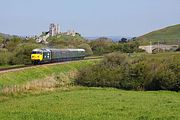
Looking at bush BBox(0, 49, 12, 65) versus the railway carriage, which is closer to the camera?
the railway carriage

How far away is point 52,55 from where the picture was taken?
73375 mm

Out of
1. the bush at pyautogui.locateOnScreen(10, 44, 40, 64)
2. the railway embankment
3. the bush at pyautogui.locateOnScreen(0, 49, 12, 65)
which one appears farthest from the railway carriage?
the bush at pyautogui.locateOnScreen(0, 49, 12, 65)

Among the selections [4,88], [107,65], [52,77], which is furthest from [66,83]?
[4,88]

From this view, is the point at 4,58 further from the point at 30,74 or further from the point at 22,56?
the point at 30,74

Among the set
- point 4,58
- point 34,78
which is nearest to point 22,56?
point 4,58

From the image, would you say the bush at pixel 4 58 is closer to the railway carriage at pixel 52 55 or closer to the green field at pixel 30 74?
the railway carriage at pixel 52 55

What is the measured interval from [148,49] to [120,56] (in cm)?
8819

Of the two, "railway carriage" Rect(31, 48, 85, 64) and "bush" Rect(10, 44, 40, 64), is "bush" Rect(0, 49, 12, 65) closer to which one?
"bush" Rect(10, 44, 40, 64)

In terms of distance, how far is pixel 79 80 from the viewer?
55531 millimetres

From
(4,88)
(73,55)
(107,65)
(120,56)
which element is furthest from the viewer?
(73,55)

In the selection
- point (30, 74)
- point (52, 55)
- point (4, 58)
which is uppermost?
point (52, 55)

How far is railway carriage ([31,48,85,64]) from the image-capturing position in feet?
221

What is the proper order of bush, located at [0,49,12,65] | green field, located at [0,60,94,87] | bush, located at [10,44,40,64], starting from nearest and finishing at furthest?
green field, located at [0,60,94,87] → bush, located at [0,49,12,65] → bush, located at [10,44,40,64]

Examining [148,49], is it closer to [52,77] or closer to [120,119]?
[52,77]
